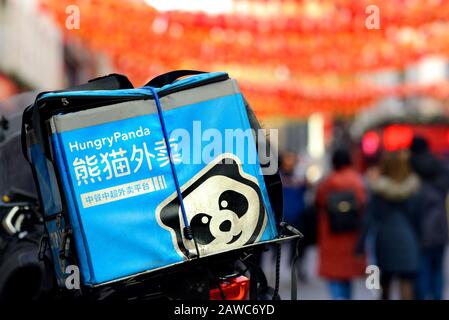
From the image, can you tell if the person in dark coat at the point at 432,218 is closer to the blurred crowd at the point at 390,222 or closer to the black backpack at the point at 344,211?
the blurred crowd at the point at 390,222

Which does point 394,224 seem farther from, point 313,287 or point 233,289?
point 233,289

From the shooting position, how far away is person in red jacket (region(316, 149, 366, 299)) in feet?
28.8

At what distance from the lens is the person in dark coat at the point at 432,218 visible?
906cm

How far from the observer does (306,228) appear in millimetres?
11305

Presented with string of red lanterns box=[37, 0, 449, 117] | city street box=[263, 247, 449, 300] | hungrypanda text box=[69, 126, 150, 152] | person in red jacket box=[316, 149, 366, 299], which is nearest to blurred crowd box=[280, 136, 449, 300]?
person in red jacket box=[316, 149, 366, 299]

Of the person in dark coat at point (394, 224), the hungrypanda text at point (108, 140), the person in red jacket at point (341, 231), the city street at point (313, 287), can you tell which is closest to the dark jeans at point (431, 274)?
the city street at point (313, 287)

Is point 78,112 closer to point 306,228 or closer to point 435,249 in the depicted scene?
point 435,249

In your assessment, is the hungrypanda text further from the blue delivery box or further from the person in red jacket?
the person in red jacket

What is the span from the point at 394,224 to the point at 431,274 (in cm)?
114

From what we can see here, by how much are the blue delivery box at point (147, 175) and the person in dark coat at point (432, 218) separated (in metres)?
6.13

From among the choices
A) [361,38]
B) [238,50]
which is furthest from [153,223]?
[238,50]

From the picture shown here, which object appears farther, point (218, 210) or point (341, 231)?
point (341, 231)

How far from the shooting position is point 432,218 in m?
9.08

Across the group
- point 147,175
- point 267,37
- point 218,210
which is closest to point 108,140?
point 147,175
